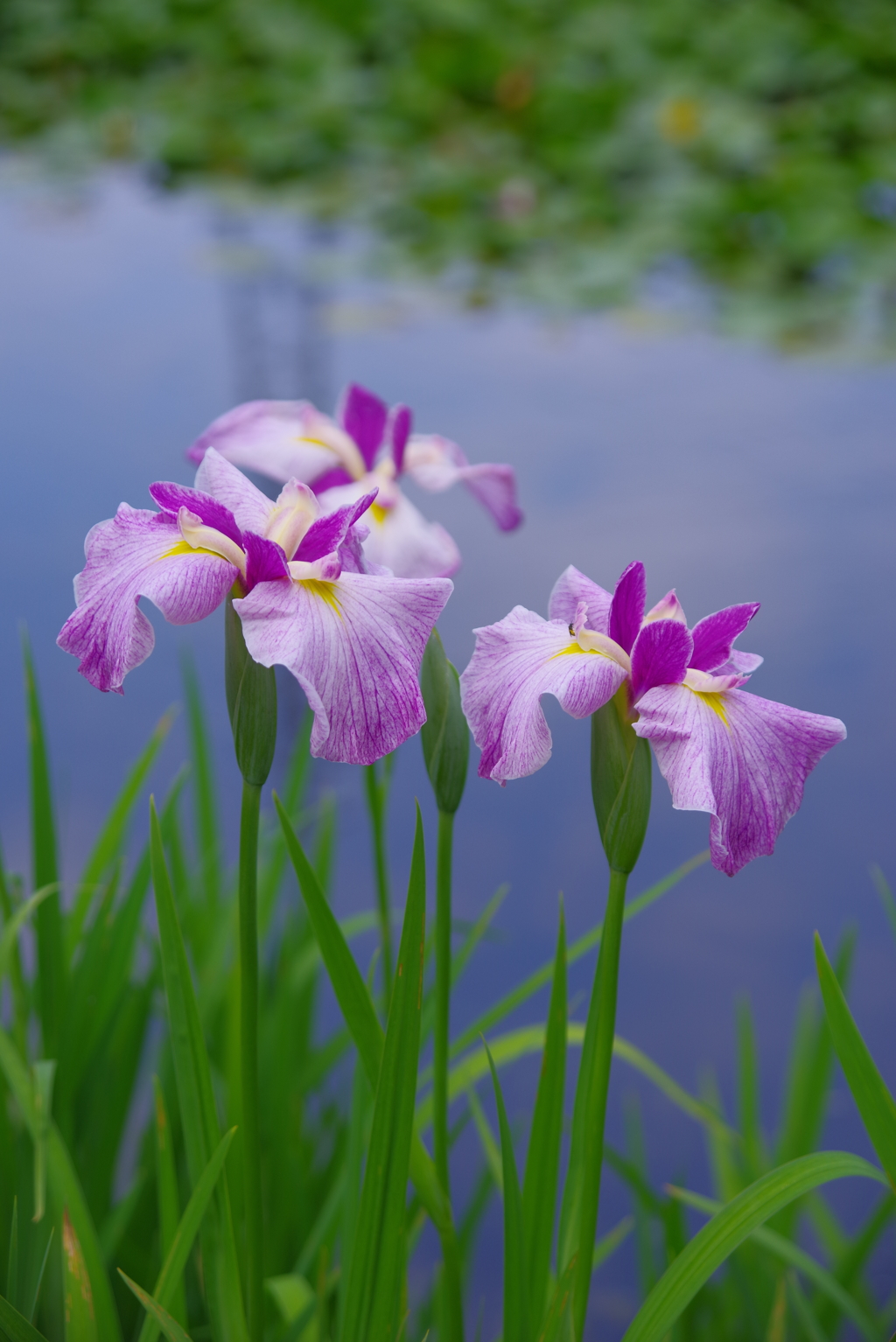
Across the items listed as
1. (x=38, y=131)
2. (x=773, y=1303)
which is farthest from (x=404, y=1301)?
(x=38, y=131)

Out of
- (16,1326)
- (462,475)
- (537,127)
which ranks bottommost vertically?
(16,1326)

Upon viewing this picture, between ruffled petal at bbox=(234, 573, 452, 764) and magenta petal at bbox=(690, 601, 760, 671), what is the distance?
5.8 inches

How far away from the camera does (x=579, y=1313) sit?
1.91 ft

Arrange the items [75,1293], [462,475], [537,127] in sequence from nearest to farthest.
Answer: [75,1293] → [462,475] → [537,127]

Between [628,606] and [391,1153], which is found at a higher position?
[628,606]

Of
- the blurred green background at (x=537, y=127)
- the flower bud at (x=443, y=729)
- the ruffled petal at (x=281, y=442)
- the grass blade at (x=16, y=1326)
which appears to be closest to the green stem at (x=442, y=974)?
the flower bud at (x=443, y=729)

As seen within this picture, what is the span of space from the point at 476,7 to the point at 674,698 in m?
3.73

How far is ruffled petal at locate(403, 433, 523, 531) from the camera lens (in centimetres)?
86

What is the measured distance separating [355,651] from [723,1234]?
0.33 metres

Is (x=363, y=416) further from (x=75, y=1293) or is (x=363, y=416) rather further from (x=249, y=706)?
(x=75, y=1293)

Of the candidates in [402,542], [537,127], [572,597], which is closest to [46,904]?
[402,542]

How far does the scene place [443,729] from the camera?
625mm

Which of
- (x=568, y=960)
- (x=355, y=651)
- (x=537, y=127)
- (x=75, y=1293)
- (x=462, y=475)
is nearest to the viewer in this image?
(x=355, y=651)

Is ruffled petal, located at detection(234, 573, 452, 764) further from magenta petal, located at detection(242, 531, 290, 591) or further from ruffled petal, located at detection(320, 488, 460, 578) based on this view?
ruffled petal, located at detection(320, 488, 460, 578)
